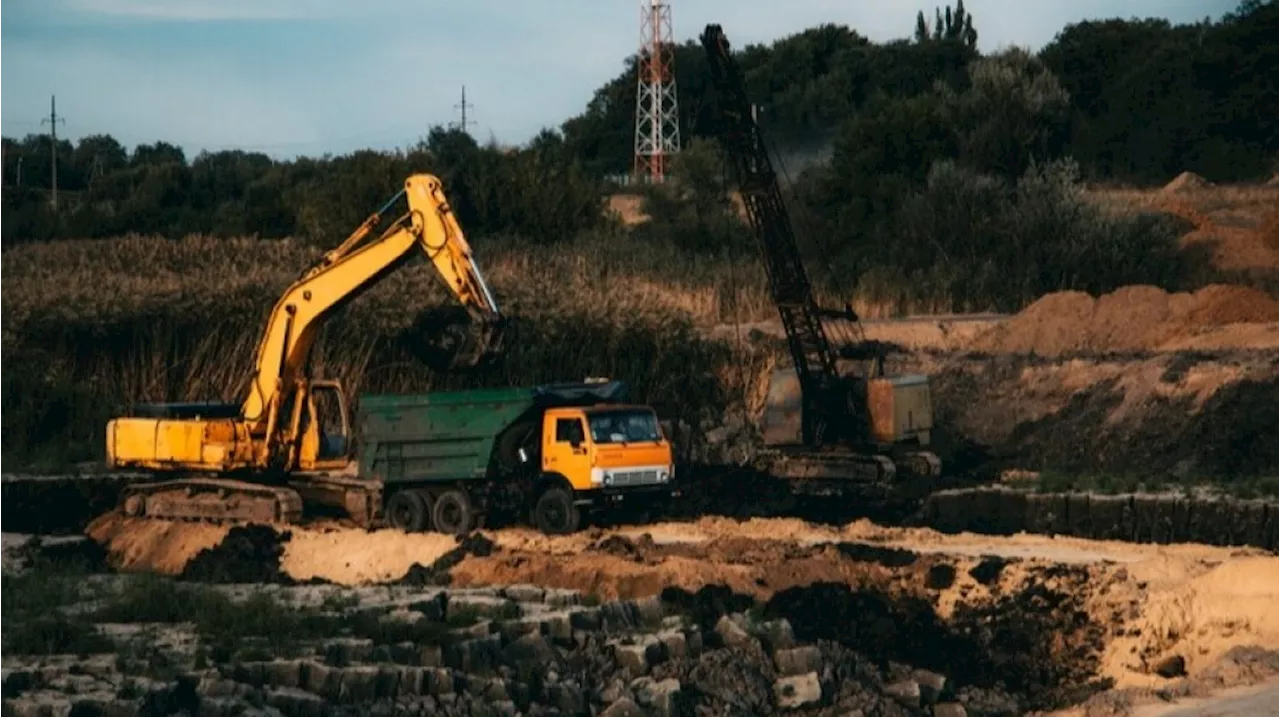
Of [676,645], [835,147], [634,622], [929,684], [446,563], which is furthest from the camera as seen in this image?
[835,147]

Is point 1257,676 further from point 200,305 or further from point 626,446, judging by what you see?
point 200,305

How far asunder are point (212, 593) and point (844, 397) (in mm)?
16396

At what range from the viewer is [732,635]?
72.8 ft

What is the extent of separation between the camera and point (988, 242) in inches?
A: 2435

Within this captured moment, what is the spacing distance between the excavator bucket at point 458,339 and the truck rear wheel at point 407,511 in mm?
1806

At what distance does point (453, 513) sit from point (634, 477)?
258cm

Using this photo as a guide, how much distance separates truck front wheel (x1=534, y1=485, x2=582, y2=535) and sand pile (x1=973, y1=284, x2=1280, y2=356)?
62.3 ft

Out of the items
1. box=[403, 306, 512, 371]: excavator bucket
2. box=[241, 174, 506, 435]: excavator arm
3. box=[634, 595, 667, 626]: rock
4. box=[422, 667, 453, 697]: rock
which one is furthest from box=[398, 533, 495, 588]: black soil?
box=[422, 667, 453, 697]: rock

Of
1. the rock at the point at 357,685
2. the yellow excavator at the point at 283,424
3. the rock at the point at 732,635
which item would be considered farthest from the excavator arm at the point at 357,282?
the rock at the point at 357,685

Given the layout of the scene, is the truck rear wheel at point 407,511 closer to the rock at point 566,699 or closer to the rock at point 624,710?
the rock at point 566,699

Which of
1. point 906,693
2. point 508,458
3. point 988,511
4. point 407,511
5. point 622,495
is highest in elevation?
point 508,458

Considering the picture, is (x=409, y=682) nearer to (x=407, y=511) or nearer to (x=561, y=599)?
(x=561, y=599)

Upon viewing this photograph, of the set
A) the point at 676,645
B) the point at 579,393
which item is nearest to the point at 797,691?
the point at 676,645

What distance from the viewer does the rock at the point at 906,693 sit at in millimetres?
22109
